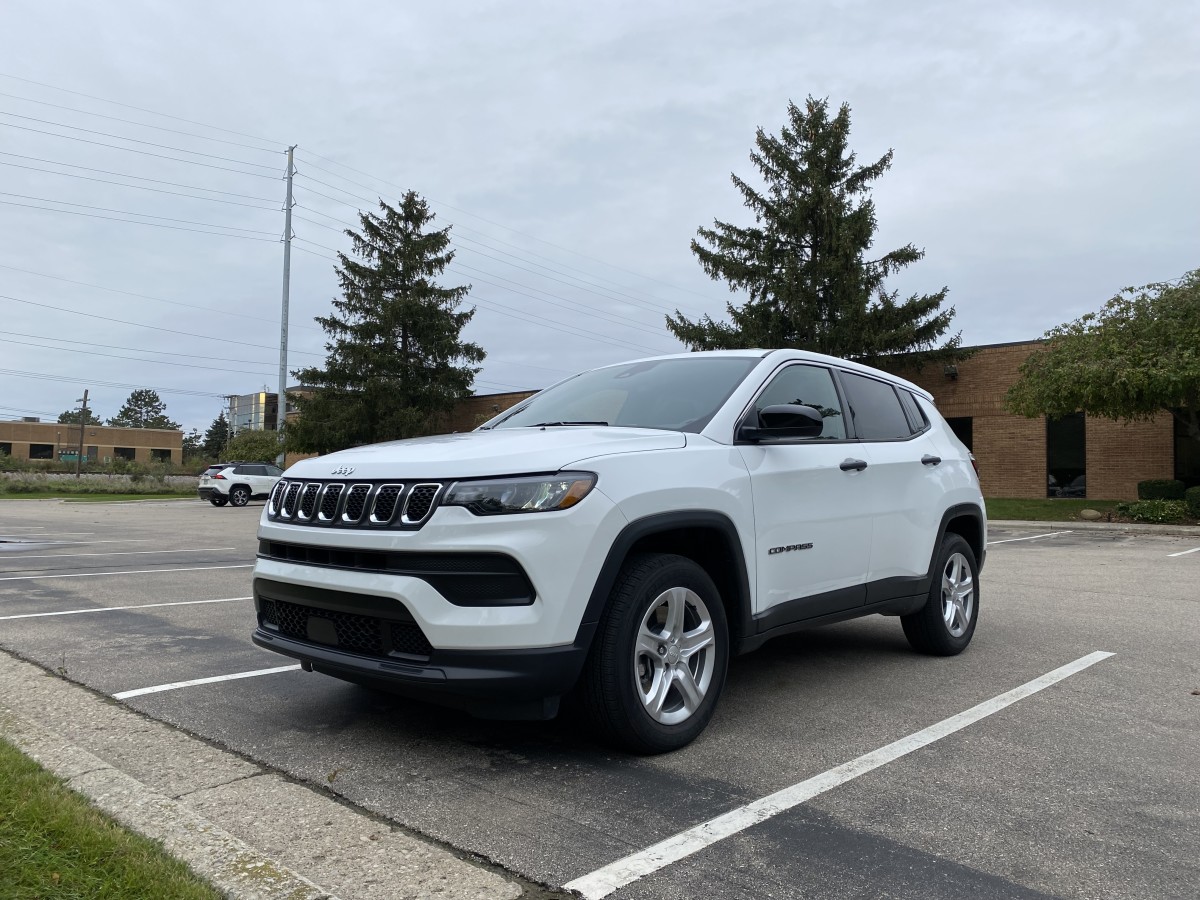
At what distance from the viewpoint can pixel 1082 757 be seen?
3.86m

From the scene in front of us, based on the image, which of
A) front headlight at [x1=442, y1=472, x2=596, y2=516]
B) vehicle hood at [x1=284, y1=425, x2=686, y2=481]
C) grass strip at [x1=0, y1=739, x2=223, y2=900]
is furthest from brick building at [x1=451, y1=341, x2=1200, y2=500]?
grass strip at [x1=0, y1=739, x2=223, y2=900]

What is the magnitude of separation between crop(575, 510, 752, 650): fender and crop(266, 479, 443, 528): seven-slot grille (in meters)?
0.70

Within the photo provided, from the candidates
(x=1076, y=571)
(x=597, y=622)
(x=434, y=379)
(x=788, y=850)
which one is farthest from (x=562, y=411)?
(x=434, y=379)

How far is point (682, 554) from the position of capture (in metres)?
4.04

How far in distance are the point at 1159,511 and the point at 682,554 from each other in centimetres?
2090

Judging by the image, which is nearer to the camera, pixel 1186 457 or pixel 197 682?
pixel 197 682

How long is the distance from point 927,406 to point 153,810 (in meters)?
5.06

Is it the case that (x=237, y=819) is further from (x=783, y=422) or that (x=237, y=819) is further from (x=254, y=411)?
(x=254, y=411)

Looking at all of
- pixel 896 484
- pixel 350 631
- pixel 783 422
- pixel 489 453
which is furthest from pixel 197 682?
pixel 896 484

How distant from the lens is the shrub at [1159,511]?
2080 cm

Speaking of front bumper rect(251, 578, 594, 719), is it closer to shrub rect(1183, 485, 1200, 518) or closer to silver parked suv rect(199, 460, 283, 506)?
shrub rect(1183, 485, 1200, 518)

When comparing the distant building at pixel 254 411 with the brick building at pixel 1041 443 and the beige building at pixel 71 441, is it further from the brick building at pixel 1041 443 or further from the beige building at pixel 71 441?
the brick building at pixel 1041 443

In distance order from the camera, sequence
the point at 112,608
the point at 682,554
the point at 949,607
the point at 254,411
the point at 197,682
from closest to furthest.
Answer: the point at 682,554
the point at 197,682
the point at 949,607
the point at 112,608
the point at 254,411

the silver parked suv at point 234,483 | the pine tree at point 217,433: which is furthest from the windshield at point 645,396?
the pine tree at point 217,433
